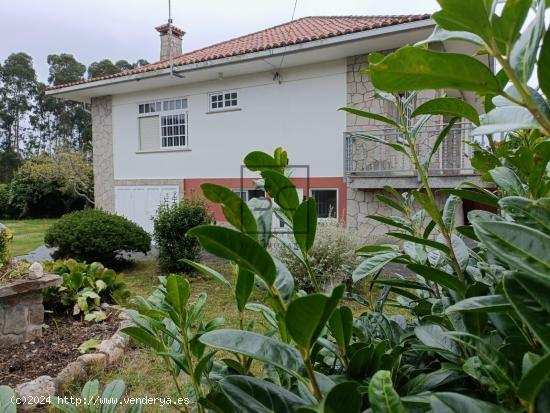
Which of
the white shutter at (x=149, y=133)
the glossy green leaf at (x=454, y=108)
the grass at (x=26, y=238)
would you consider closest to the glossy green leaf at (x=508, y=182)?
the glossy green leaf at (x=454, y=108)

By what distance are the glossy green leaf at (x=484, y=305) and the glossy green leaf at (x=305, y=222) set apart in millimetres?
255

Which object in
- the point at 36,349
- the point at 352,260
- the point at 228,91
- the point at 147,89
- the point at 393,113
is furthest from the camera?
the point at 147,89

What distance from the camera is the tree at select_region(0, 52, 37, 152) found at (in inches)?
1613

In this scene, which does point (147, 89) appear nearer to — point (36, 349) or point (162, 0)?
point (162, 0)

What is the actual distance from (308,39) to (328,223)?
438 cm

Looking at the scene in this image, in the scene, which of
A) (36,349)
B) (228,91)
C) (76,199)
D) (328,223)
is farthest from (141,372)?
(76,199)

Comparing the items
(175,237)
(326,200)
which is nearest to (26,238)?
(175,237)

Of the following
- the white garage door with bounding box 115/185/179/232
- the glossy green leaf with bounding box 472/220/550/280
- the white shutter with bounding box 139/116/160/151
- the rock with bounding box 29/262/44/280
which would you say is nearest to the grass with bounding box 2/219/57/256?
the white garage door with bounding box 115/185/179/232

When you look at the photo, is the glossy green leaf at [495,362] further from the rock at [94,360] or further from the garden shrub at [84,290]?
the garden shrub at [84,290]

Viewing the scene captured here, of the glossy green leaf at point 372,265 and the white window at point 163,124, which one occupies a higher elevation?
the white window at point 163,124

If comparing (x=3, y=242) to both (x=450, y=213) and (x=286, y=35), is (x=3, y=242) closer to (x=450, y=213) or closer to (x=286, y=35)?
(x=450, y=213)

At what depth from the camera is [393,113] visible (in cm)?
980

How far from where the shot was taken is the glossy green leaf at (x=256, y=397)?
61 centimetres

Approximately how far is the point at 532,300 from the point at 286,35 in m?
11.8
